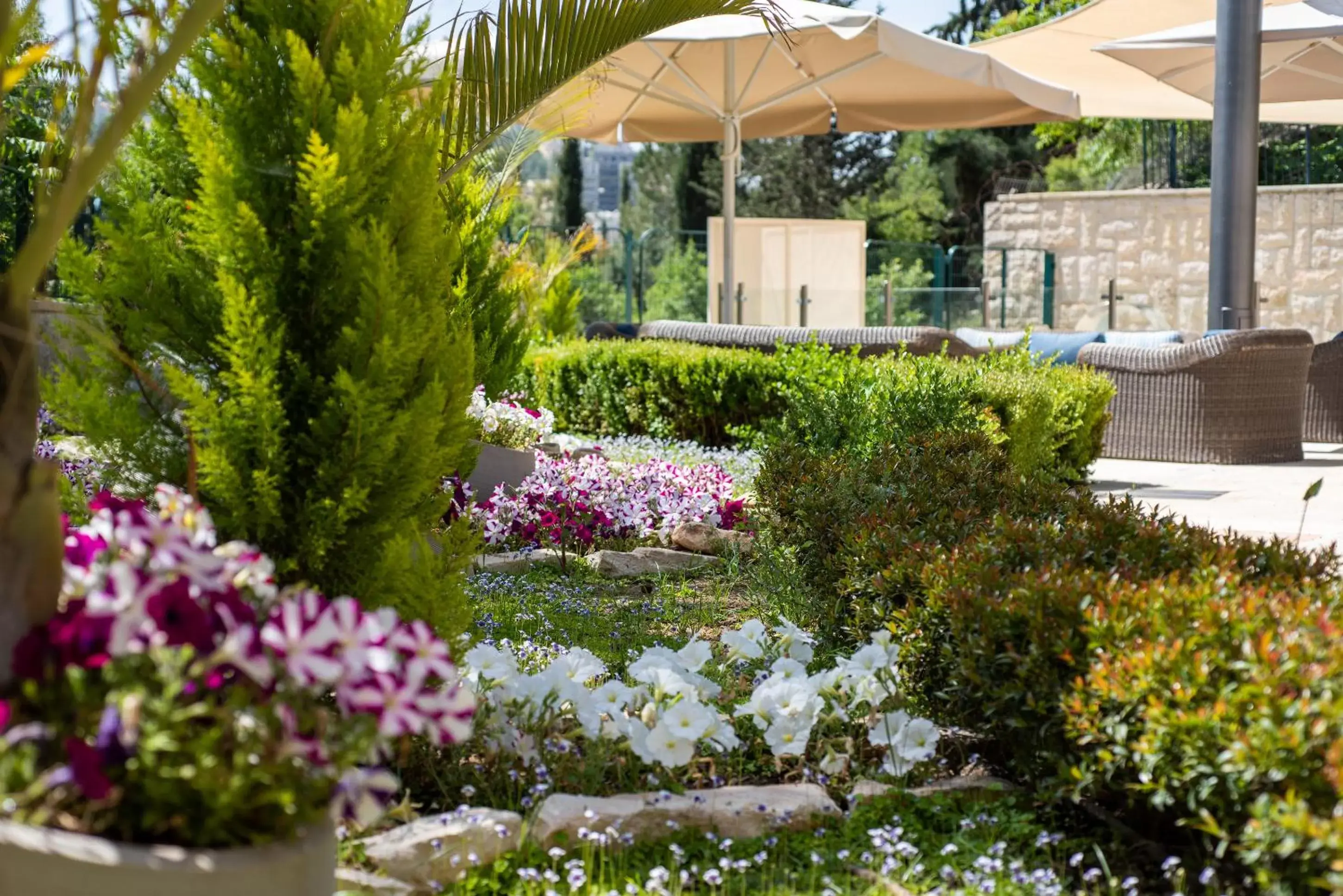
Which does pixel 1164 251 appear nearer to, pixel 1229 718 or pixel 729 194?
pixel 729 194

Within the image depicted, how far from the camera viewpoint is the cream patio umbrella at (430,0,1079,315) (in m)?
8.97

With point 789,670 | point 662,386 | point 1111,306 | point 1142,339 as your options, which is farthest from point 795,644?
point 1111,306

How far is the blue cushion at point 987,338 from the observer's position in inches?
398

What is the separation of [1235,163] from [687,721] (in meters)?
7.64

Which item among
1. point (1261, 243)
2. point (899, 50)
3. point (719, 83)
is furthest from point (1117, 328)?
point (899, 50)

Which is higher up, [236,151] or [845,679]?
[236,151]

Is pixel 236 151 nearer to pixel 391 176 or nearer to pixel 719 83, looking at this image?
pixel 391 176

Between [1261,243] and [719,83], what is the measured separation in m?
7.09

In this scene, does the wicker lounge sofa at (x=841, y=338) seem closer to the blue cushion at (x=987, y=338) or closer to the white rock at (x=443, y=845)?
the blue cushion at (x=987, y=338)

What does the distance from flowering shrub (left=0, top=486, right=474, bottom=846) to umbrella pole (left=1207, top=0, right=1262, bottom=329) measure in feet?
27.2

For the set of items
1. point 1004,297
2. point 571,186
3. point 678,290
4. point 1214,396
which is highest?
point 571,186

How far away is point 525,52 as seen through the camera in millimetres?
3914

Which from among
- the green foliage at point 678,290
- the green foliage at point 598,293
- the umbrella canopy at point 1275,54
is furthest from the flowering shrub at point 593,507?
the green foliage at point 598,293

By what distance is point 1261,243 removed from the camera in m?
14.9
